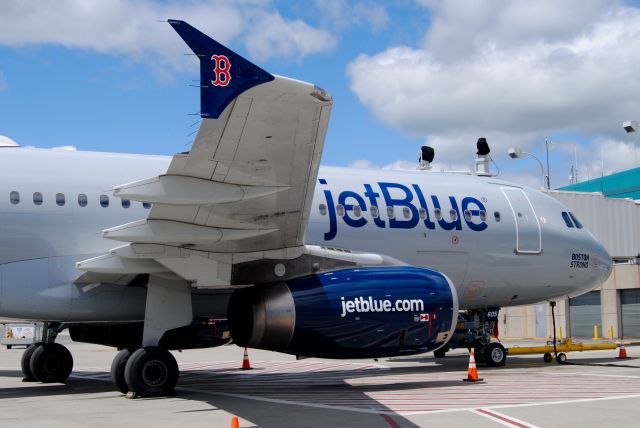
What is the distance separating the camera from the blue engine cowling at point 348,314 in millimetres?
11664

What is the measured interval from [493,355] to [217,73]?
11.4m

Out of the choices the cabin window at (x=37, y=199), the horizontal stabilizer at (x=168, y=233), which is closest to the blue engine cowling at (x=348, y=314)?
the horizontal stabilizer at (x=168, y=233)

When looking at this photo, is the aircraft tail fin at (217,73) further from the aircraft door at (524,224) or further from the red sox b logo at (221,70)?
the aircraft door at (524,224)

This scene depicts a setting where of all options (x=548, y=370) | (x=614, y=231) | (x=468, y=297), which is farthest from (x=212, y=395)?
(x=614, y=231)

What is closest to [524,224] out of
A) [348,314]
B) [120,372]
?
[348,314]

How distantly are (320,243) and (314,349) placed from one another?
9.70 ft

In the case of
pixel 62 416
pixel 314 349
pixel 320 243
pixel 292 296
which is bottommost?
pixel 62 416

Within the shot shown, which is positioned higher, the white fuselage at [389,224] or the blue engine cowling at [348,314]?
the white fuselage at [389,224]

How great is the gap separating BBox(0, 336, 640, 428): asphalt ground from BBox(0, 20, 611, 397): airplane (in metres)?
0.83

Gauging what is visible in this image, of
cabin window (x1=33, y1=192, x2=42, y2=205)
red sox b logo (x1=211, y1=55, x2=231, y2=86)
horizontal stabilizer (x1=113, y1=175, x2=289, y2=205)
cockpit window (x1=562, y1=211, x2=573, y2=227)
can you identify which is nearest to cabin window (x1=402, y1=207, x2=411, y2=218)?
cockpit window (x1=562, y1=211, x2=573, y2=227)

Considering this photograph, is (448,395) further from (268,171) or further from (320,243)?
(268,171)

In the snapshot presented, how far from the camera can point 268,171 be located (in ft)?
34.1

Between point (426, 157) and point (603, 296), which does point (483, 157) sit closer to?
point (426, 157)

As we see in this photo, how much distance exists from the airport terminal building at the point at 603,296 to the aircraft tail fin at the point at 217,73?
25147 mm
